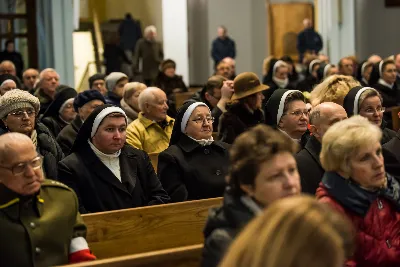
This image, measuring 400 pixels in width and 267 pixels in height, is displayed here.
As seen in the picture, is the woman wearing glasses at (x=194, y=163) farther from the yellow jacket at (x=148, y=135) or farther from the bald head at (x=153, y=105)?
the bald head at (x=153, y=105)

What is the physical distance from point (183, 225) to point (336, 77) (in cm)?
273

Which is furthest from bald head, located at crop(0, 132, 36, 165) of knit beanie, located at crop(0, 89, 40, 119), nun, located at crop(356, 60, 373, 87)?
nun, located at crop(356, 60, 373, 87)

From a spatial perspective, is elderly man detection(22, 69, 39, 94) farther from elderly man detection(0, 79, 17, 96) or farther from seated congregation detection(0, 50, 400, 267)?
seated congregation detection(0, 50, 400, 267)

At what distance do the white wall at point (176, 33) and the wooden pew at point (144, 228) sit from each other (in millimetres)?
15508

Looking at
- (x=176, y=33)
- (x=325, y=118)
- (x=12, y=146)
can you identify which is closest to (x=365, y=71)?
(x=176, y=33)

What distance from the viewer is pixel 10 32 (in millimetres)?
17844

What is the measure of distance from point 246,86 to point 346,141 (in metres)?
4.45

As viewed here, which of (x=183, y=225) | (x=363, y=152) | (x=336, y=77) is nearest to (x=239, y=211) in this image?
(x=363, y=152)

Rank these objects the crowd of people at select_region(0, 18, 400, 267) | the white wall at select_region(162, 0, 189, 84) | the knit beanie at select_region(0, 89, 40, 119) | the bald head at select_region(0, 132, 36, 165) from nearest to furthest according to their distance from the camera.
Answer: the crowd of people at select_region(0, 18, 400, 267) < the bald head at select_region(0, 132, 36, 165) < the knit beanie at select_region(0, 89, 40, 119) < the white wall at select_region(162, 0, 189, 84)

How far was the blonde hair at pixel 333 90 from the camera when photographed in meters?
7.14

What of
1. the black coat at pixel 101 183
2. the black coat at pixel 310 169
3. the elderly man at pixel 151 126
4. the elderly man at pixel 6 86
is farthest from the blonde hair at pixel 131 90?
the black coat at pixel 310 169

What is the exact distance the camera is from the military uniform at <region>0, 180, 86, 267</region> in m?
4.21

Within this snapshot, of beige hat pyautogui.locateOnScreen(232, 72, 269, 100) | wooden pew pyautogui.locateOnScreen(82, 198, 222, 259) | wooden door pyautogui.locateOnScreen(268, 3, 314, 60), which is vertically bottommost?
wooden pew pyautogui.locateOnScreen(82, 198, 222, 259)

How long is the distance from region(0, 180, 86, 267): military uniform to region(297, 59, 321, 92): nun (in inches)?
348
